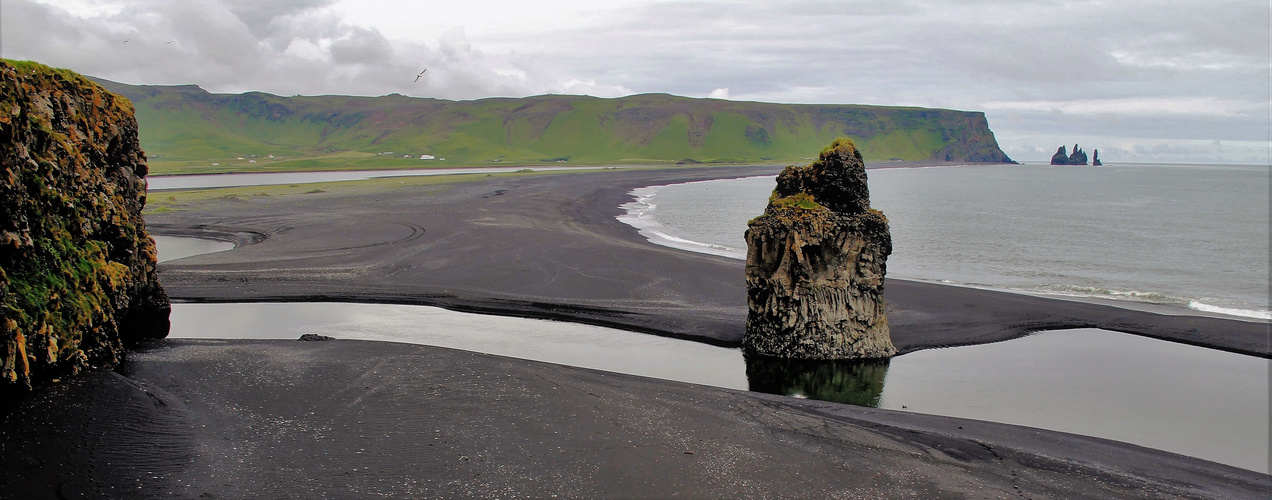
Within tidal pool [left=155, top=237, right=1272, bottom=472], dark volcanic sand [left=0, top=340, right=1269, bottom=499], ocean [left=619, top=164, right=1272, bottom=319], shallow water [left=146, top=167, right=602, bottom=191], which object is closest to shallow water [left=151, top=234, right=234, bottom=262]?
tidal pool [left=155, top=237, right=1272, bottom=472]

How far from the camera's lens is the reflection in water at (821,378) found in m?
16.9

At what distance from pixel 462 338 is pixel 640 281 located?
29.5 feet

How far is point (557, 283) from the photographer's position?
28.7 m

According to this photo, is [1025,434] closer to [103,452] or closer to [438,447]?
[438,447]

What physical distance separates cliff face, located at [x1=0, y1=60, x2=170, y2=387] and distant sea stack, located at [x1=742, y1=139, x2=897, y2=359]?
47.2 feet

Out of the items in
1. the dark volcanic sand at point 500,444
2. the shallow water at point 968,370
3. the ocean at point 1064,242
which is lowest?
the shallow water at point 968,370

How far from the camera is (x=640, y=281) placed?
2884 cm

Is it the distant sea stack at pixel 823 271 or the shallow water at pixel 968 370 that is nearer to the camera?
the shallow water at pixel 968 370

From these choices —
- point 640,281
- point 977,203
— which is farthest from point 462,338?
point 977,203

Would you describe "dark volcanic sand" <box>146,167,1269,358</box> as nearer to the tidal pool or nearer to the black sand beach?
the black sand beach

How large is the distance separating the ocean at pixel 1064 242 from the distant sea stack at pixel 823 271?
14598 millimetres

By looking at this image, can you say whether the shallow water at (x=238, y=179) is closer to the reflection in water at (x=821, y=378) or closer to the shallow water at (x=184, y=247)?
the shallow water at (x=184, y=247)

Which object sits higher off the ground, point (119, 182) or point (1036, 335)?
point (119, 182)

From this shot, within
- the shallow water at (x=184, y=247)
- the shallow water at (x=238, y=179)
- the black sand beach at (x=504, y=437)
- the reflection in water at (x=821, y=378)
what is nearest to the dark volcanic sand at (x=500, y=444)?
the black sand beach at (x=504, y=437)
